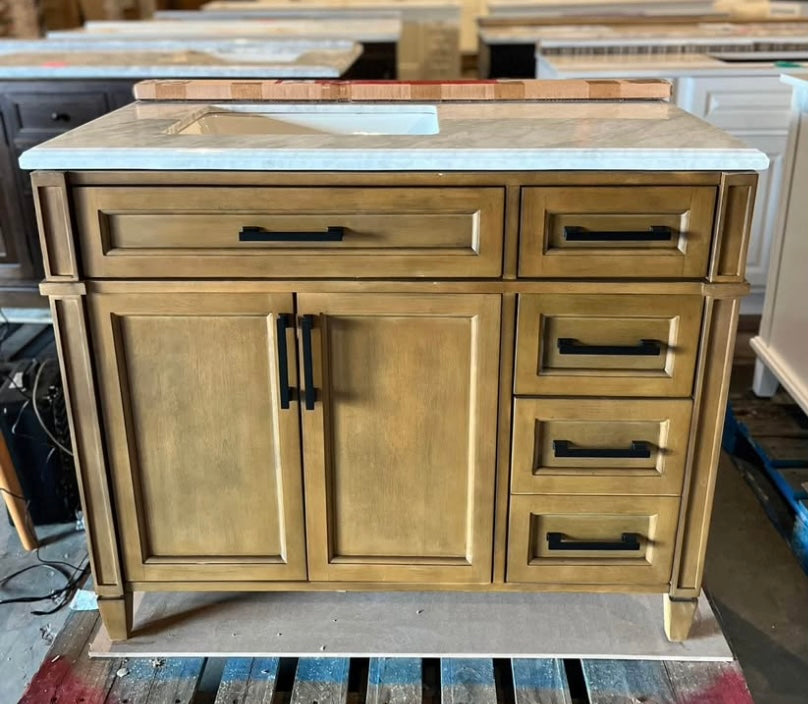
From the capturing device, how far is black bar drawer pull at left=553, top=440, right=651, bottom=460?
4.32 ft

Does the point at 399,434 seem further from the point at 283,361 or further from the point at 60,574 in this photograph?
the point at 60,574

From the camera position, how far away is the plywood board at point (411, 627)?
1.42 m

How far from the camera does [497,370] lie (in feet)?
4.21

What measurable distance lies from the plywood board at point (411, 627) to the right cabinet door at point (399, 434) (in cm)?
12

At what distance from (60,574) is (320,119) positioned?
1047mm

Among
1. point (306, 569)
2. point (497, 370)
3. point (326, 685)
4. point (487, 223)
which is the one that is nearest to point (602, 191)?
point (487, 223)

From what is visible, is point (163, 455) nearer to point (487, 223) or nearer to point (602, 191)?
point (487, 223)

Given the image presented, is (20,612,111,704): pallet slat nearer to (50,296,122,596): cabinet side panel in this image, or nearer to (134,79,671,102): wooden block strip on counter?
(50,296,122,596): cabinet side panel

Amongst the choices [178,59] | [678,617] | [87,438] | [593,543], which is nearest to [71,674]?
[87,438]

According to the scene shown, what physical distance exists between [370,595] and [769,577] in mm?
810

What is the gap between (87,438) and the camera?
1.32m

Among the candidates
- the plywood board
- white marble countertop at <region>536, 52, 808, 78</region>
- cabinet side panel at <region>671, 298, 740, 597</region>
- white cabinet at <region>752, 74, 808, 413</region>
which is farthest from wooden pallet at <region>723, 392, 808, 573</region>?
white marble countertop at <region>536, 52, 808, 78</region>

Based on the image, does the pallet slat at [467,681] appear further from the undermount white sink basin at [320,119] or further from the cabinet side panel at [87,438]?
the undermount white sink basin at [320,119]

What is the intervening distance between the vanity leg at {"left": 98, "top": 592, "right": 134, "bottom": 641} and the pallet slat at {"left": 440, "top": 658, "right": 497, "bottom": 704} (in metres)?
0.54
